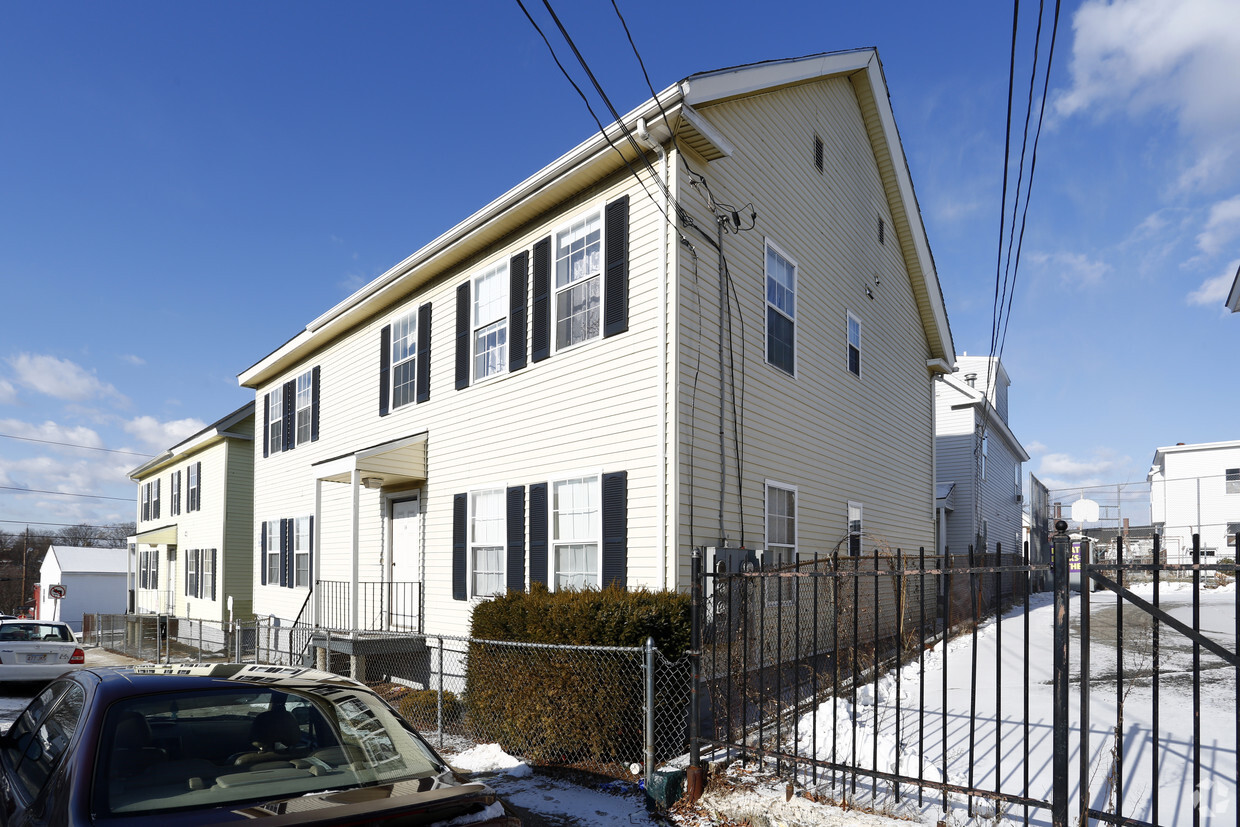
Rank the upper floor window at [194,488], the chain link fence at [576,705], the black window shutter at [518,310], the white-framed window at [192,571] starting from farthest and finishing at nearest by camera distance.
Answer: the upper floor window at [194,488], the white-framed window at [192,571], the black window shutter at [518,310], the chain link fence at [576,705]

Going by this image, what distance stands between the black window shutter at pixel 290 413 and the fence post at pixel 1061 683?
16345 mm

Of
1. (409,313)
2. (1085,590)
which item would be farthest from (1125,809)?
(409,313)

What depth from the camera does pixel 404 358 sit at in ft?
45.9

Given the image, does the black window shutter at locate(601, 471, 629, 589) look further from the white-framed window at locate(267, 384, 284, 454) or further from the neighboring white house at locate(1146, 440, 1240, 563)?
the neighboring white house at locate(1146, 440, 1240, 563)

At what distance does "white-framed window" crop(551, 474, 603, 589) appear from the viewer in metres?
9.59

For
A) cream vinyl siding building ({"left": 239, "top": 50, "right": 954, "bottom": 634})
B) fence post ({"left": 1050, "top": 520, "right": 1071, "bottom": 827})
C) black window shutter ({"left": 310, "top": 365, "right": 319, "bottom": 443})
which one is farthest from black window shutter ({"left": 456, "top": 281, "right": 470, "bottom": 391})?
fence post ({"left": 1050, "top": 520, "right": 1071, "bottom": 827})

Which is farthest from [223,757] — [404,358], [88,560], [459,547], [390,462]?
[88,560]

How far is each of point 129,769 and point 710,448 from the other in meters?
6.92

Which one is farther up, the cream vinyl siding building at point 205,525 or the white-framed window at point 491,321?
the white-framed window at point 491,321

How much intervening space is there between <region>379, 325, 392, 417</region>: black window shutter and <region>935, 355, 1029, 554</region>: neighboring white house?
1538cm

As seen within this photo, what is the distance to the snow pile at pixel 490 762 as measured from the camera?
7254mm

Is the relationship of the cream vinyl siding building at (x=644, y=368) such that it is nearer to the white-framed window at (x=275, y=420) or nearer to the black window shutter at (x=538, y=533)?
the black window shutter at (x=538, y=533)

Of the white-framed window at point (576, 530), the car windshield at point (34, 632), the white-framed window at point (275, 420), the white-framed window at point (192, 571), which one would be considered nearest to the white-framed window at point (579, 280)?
the white-framed window at point (576, 530)

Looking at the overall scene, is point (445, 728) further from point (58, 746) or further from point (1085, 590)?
point (1085, 590)
